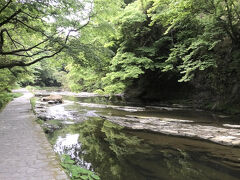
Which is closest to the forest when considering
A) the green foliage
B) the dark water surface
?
the dark water surface

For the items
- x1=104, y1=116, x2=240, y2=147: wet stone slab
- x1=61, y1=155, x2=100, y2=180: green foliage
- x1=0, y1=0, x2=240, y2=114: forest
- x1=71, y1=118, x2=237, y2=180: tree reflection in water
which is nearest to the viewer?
x1=61, y1=155, x2=100, y2=180: green foliage

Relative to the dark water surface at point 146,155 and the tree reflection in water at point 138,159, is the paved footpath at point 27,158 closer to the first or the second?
the dark water surface at point 146,155

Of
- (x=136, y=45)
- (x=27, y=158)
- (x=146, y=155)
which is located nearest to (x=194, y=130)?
(x=146, y=155)

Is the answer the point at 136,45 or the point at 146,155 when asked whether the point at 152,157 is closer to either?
the point at 146,155

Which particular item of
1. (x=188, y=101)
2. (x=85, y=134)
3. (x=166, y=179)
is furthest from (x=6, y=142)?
(x=188, y=101)

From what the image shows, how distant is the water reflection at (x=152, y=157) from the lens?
15.7ft

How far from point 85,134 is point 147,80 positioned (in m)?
13.8

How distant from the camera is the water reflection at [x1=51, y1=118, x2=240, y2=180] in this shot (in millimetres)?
4797

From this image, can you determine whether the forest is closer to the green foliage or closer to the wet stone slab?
the wet stone slab

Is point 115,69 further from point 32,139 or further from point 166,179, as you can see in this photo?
point 166,179

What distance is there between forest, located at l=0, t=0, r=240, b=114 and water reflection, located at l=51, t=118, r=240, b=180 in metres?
4.19

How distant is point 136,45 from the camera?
62.1ft

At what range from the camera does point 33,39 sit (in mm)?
13367

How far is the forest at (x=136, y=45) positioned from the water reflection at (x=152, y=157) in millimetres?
4188
